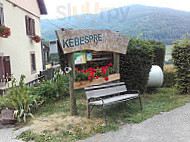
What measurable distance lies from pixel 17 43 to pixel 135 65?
6.79 meters

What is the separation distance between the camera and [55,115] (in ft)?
16.1

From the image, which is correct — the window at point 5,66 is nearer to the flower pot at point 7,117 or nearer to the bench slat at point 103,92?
the flower pot at point 7,117

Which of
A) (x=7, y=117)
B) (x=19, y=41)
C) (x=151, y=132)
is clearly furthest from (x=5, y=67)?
(x=151, y=132)

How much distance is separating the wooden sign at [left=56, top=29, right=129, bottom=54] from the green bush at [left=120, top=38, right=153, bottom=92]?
0.74 metres

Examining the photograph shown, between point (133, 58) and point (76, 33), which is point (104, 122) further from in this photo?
point (133, 58)

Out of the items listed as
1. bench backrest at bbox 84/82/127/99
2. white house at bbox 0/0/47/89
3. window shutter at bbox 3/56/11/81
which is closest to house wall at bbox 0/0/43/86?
white house at bbox 0/0/47/89

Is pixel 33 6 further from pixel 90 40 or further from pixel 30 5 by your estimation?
pixel 90 40

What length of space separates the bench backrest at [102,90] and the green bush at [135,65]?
788mm

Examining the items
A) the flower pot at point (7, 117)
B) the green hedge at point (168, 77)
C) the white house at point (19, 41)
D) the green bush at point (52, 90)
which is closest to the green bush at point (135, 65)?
the green bush at point (52, 90)

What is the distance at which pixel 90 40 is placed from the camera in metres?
4.86

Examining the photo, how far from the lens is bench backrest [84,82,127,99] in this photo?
4796 mm

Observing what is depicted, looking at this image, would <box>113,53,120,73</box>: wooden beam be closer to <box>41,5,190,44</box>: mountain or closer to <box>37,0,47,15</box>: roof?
<box>41,5,190,44</box>: mountain

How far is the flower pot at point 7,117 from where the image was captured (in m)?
4.39

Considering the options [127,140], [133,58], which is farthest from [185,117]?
[133,58]
